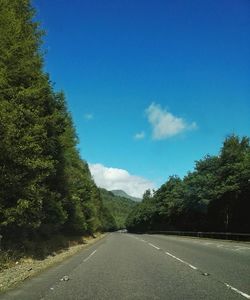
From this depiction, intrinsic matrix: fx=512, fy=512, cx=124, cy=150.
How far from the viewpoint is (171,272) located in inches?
631

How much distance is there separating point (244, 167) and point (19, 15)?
40159 mm

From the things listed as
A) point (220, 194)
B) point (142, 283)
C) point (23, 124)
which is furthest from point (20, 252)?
point (220, 194)

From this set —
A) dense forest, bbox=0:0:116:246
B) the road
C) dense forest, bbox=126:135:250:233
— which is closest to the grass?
dense forest, bbox=0:0:116:246

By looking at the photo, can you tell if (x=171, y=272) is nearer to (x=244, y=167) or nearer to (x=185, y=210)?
(x=244, y=167)

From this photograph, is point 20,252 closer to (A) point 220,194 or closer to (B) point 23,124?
(B) point 23,124

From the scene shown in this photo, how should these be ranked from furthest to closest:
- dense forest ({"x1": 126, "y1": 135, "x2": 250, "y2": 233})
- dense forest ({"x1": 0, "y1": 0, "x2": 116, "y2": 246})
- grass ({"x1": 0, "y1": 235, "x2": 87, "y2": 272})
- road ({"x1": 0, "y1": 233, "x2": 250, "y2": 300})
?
dense forest ({"x1": 126, "y1": 135, "x2": 250, "y2": 233}) < dense forest ({"x1": 0, "y1": 0, "x2": 116, "y2": 246}) < grass ({"x1": 0, "y1": 235, "x2": 87, "y2": 272}) < road ({"x1": 0, "y1": 233, "x2": 250, "y2": 300})

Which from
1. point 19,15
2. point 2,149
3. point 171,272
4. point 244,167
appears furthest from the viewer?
point 244,167

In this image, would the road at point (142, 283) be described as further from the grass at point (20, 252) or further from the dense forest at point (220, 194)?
the dense forest at point (220, 194)

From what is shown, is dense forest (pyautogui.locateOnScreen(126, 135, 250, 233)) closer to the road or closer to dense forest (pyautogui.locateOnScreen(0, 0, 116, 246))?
dense forest (pyautogui.locateOnScreen(0, 0, 116, 246))

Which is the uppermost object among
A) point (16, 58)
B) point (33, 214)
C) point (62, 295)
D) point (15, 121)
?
point (16, 58)

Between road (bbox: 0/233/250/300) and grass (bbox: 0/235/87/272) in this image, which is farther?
grass (bbox: 0/235/87/272)

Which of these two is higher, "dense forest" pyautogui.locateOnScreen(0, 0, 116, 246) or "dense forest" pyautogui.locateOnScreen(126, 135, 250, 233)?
"dense forest" pyautogui.locateOnScreen(126, 135, 250, 233)

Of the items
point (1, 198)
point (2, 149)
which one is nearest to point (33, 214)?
point (1, 198)

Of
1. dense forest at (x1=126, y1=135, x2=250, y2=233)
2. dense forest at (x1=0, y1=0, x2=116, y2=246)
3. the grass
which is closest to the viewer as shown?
the grass
